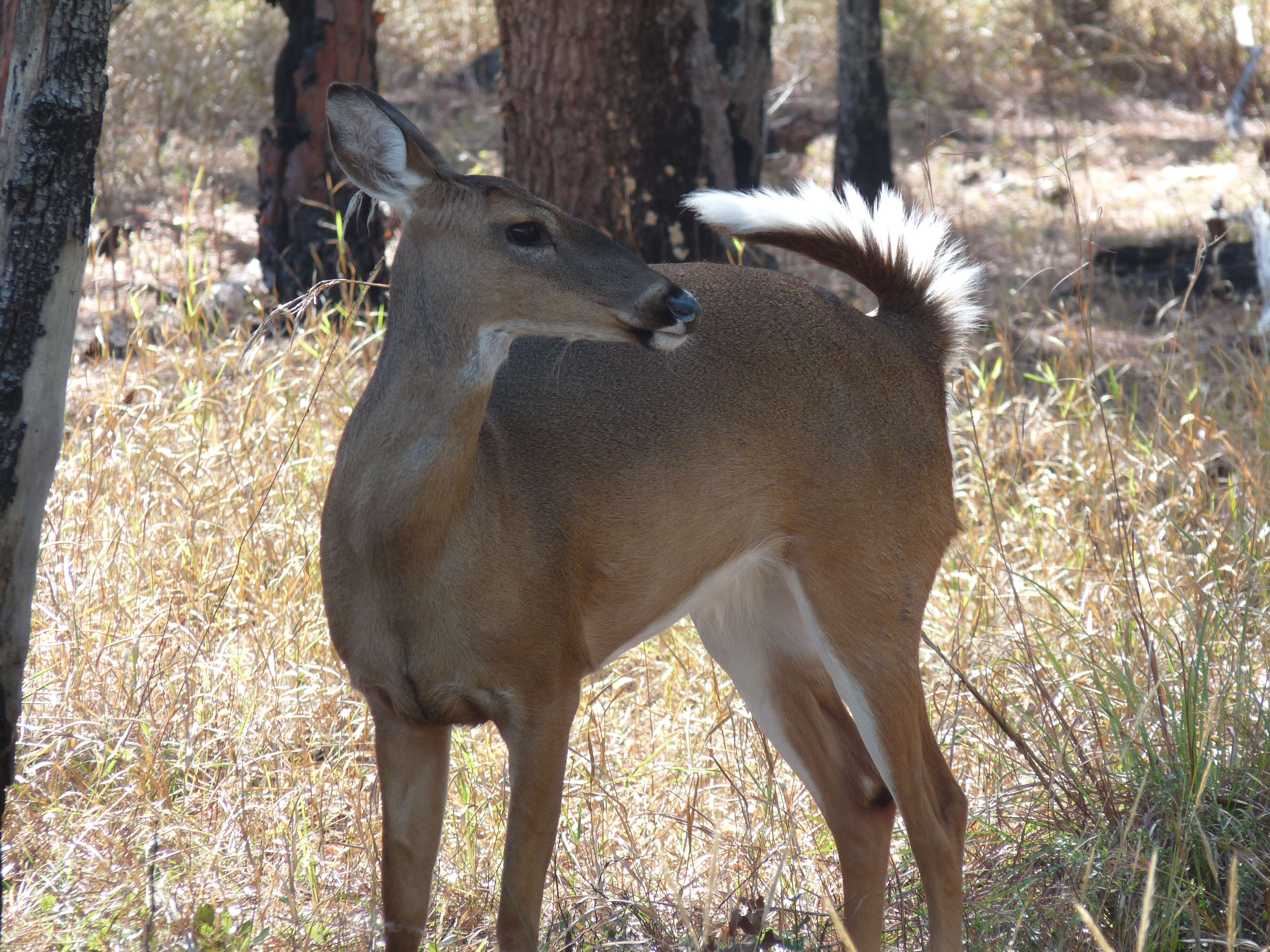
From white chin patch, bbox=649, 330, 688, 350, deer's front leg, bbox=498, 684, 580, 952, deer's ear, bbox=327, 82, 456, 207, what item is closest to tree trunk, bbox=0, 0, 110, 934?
deer's ear, bbox=327, 82, 456, 207

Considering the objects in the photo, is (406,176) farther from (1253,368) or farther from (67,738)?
(1253,368)

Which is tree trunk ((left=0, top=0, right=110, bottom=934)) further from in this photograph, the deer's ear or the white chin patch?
the white chin patch

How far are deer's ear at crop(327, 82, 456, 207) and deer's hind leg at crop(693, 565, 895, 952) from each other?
119 centimetres

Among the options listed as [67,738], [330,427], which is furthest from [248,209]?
[67,738]

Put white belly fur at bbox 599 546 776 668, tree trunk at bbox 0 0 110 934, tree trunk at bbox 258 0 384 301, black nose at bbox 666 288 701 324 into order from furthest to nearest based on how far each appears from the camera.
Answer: tree trunk at bbox 258 0 384 301
white belly fur at bbox 599 546 776 668
black nose at bbox 666 288 701 324
tree trunk at bbox 0 0 110 934

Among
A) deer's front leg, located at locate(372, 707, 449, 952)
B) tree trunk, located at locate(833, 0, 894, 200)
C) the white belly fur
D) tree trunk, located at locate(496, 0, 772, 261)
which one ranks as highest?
tree trunk, located at locate(833, 0, 894, 200)

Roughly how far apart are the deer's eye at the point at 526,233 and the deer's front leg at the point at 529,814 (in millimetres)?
859

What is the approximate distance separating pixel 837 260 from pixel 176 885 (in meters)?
2.11

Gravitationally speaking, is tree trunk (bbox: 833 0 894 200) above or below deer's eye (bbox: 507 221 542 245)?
above

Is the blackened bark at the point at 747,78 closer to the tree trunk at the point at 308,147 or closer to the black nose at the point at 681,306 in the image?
the tree trunk at the point at 308,147

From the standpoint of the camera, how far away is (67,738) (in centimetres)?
342

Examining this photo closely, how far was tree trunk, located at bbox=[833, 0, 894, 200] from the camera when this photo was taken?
29.8ft

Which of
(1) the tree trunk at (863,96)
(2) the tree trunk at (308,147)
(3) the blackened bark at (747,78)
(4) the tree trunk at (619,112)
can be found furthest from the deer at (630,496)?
(1) the tree trunk at (863,96)

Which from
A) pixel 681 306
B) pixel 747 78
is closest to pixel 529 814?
pixel 681 306
